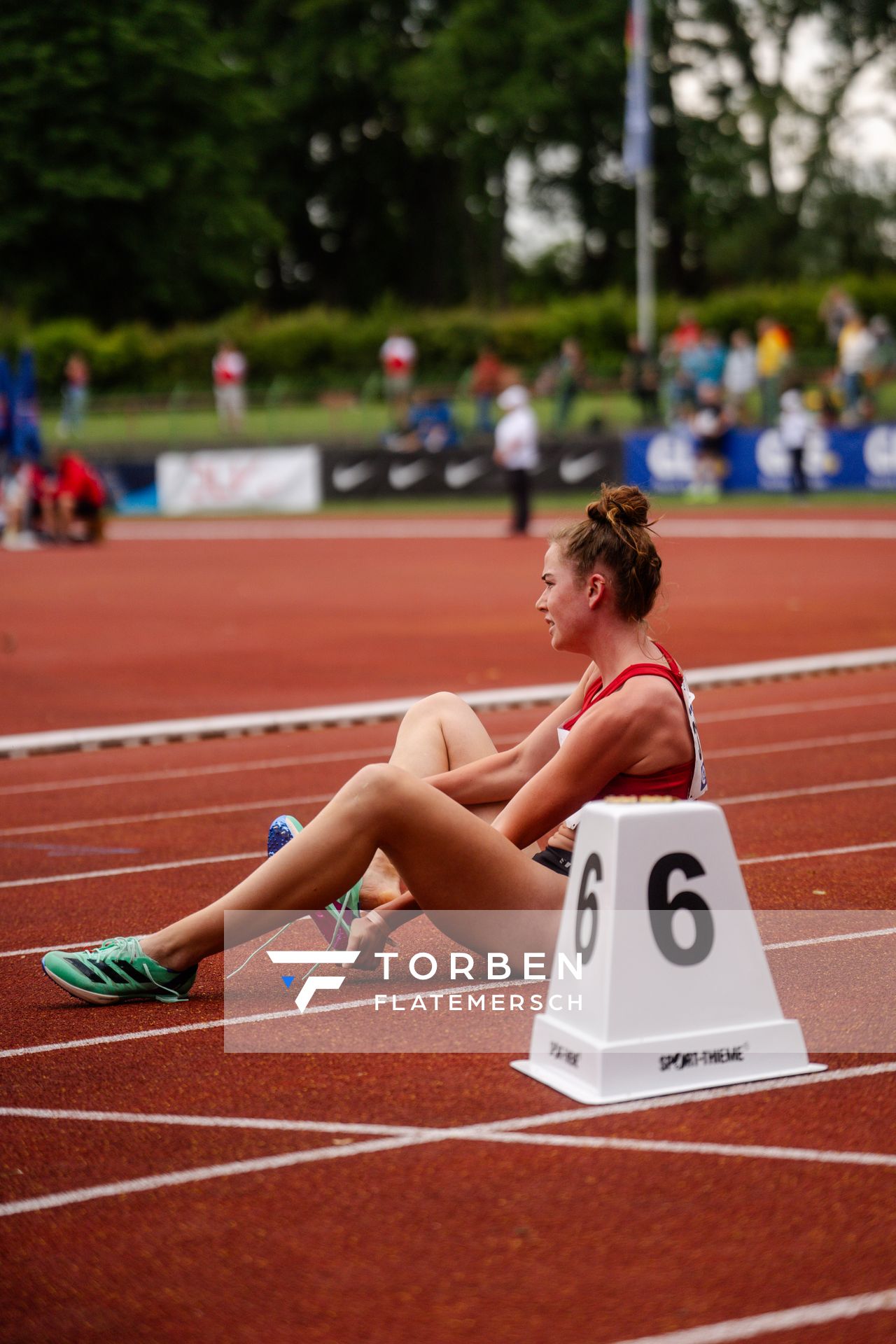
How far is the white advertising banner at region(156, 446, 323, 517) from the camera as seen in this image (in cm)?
3500

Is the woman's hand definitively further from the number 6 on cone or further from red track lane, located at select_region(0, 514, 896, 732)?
red track lane, located at select_region(0, 514, 896, 732)

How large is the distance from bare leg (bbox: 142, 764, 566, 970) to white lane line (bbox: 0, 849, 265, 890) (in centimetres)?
208

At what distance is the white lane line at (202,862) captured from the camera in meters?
6.66

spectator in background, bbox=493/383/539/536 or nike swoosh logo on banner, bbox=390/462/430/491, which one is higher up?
spectator in background, bbox=493/383/539/536

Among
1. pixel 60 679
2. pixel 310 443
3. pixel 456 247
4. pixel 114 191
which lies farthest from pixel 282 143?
pixel 60 679

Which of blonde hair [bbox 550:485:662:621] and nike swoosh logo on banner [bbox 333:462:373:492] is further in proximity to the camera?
nike swoosh logo on banner [bbox 333:462:373:492]

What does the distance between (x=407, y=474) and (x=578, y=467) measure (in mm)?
3871

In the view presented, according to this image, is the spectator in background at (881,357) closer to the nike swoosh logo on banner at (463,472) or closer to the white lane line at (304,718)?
the nike swoosh logo on banner at (463,472)

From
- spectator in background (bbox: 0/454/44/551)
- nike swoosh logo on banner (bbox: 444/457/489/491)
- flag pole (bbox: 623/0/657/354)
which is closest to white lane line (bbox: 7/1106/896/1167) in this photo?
spectator in background (bbox: 0/454/44/551)

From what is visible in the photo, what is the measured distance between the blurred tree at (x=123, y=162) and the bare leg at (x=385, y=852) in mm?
37976

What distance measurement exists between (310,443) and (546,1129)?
3291cm

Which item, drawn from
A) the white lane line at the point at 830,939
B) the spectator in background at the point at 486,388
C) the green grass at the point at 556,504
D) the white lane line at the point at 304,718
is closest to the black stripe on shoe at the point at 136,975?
the white lane line at the point at 830,939

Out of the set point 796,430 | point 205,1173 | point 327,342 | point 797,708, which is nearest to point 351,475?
point 327,342

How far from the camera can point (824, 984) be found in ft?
16.3
